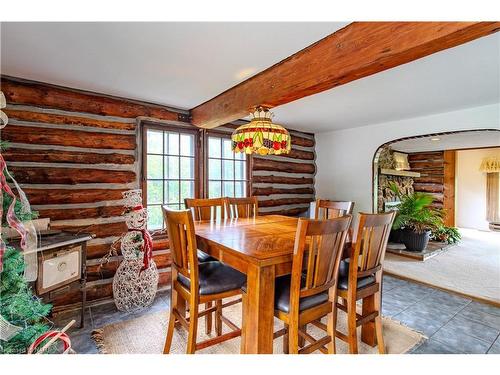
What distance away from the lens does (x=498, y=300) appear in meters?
3.07

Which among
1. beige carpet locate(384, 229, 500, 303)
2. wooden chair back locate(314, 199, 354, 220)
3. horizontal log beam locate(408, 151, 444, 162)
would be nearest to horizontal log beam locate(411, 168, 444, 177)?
horizontal log beam locate(408, 151, 444, 162)

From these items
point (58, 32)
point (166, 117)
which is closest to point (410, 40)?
point (58, 32)

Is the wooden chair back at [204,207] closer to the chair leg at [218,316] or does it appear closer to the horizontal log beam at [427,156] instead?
the chair leg at [218,316]

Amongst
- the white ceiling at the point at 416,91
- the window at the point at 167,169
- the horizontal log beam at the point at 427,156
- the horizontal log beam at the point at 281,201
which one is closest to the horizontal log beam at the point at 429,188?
the horizontal log beam at the point at 427,156

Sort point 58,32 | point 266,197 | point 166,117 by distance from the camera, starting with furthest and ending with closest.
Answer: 1. point 266,197
2. point 166,117
3. point 58,32

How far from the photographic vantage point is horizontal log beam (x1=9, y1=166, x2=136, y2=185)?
274 cm

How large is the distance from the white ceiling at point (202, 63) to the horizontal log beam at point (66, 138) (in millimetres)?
508

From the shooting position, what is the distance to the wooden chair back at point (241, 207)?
3.28m

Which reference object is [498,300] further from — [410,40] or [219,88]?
[219,88]

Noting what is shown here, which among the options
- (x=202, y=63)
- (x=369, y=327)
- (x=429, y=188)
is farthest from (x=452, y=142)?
(x=202, y=63)

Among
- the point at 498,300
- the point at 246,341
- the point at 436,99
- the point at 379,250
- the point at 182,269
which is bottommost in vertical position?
the point at 498,300

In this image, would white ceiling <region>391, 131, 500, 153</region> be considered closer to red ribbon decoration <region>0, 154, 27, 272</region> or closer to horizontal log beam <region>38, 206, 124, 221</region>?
horizontal log beam <region>38, 206, 124, 221</region>

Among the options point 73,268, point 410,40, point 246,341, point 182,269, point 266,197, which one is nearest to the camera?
point 410,40
